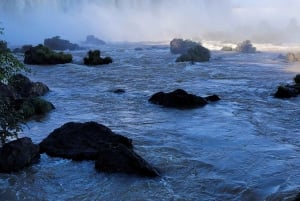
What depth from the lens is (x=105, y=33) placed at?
86.4 meters

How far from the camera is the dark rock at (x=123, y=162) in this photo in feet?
39.6

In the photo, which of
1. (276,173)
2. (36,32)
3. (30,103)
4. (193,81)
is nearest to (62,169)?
(276,173)

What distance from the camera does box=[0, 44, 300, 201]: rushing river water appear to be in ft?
37.0

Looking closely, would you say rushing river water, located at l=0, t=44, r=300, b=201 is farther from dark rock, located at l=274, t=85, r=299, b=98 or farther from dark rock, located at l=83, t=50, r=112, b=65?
dark rock, located at l=83, t=50, r=112, b=65

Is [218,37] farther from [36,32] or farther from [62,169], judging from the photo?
[62,169]

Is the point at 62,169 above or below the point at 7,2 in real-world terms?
below

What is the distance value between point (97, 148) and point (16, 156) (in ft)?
7.12

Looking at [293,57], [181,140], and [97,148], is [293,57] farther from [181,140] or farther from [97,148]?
[97,148]

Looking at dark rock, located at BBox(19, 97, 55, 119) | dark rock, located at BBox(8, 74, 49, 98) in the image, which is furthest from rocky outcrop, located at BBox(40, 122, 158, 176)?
dark rock, located at BBox(8, 74, 49, 98)

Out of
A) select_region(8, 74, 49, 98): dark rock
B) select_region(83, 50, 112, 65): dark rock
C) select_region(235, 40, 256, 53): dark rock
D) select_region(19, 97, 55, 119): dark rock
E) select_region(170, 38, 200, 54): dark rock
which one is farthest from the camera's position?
select_region(235, 40, 256, 53): dark rock

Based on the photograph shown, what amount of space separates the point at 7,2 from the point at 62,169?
67.6 metres

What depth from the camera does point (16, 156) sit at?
12367 mm

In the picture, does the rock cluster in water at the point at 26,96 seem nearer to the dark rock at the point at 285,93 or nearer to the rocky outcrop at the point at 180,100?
the rocky outcrop at the point at 180,100

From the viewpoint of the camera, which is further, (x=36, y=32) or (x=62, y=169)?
(x=36, y=32)
